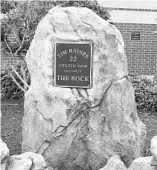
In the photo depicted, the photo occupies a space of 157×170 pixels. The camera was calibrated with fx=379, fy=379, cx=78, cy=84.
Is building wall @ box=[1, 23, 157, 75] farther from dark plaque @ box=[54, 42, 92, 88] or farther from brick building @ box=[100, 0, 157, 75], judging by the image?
dark plaque @ box=[54, 42, 92, 88]

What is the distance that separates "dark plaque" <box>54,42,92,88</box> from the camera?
191 inches

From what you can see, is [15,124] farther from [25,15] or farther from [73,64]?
[73,64]

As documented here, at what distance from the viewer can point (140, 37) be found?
40.0 feet

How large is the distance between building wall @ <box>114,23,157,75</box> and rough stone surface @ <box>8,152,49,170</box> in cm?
827

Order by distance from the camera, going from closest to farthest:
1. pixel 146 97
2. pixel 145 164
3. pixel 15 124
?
pixel 145 164 < pixel 15 124 < pixel 146 97

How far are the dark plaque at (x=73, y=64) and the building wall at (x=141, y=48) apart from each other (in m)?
7.38

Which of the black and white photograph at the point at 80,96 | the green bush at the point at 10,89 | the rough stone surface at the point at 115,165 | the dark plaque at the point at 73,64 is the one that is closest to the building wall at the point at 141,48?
the green bush at the point at 10,89

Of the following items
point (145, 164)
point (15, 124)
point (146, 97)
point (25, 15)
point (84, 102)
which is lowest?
point (15, 124)

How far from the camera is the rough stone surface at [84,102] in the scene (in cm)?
478

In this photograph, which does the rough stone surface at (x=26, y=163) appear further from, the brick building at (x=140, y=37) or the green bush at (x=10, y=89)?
the brick building at (x=140, y=37)

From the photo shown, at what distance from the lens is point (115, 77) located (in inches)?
188

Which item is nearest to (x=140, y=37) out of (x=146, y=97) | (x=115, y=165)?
(x=146, y=97)

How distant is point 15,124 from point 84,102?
10.4 ft

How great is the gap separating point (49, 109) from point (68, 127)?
336mm
